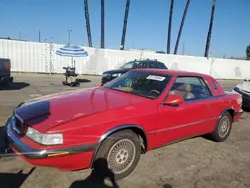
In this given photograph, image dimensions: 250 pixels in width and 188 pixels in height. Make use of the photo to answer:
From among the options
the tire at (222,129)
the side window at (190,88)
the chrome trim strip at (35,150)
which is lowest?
the tire at (222,129)

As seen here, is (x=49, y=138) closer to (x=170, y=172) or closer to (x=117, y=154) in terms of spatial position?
(x=117, y=154)

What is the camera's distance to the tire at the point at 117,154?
3.00m

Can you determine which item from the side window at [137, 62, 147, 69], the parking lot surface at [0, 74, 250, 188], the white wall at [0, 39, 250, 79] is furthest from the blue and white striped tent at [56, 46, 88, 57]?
the parking lot surface at [0, 74, 250, 188]

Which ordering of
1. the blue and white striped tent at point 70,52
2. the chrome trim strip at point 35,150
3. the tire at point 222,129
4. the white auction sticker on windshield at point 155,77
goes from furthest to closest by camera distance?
1. the blue and white striped tent at point 70,52
2. the tire at point 222,129
3. the white auction sticker on windshield at point 155,77
4. the chrome trim strip at point 35,150

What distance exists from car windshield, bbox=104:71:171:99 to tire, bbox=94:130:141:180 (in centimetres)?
83

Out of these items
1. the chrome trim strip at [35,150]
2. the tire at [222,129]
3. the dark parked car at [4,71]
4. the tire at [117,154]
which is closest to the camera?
the chrome trim strip at [35,150]

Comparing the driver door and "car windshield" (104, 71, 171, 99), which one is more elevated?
"car windshield" (104, 71, 171, 99)

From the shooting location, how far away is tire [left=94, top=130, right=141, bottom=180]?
300cm

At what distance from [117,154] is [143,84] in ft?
4.68

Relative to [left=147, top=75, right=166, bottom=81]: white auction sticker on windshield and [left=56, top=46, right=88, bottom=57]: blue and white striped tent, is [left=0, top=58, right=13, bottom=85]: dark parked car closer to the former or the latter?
[left=56, top=46, right=88, bottom=57]: blue and white striped tent

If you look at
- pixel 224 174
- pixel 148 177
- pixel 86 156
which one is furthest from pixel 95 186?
pixel 224 174

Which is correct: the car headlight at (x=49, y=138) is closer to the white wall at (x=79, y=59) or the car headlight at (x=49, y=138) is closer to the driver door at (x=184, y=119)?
the driver door at (x=184, y=119)

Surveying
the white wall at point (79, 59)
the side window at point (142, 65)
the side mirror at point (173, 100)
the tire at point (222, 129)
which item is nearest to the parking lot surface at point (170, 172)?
the tire at point (222, 129)

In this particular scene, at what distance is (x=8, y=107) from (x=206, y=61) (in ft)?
77.2
